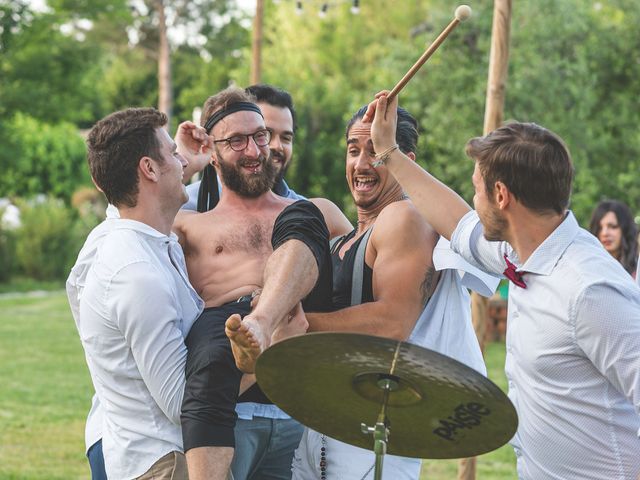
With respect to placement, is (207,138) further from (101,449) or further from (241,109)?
(101,449)

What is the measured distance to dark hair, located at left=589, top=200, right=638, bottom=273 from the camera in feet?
29.2

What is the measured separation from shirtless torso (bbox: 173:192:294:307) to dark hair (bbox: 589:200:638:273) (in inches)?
210

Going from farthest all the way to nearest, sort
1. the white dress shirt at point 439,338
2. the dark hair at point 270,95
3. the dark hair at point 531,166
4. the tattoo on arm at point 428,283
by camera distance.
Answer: the dark hair at point 270,95 < the white dress shirt at point 439,338 < the tattoo on arm at point 428,283 < the dark hair at point 531,166

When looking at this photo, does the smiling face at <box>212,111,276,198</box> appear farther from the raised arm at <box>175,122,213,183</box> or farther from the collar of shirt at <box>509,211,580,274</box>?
the collar of shirt at <box>509,211,580,274</box>

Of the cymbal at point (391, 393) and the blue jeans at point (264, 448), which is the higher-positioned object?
the cymbal at point (391, 393)

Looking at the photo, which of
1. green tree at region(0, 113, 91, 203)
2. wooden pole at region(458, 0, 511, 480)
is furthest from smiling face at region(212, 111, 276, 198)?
green tree at region(0, 113, 91, 203)

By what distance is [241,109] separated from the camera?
14.1 ft

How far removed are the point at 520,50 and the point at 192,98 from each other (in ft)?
79.8

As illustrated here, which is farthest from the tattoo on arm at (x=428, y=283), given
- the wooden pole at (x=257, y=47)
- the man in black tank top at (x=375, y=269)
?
the wooden pole at (x=257, y=47)

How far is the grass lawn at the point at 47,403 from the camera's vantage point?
8734 mm

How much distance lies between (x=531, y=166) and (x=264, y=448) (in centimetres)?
149

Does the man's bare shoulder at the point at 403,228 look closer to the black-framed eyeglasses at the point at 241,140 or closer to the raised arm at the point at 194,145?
the black-framed eyeglasses at the point at 241,140

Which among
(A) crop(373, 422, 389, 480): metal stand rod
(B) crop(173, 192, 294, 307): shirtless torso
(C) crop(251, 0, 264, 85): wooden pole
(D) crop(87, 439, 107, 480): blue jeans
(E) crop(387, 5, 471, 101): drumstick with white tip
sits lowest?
(D) crop(87, 439, 107, 480): blue jeans

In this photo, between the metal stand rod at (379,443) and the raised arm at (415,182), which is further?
the raised arm at (415,182)
